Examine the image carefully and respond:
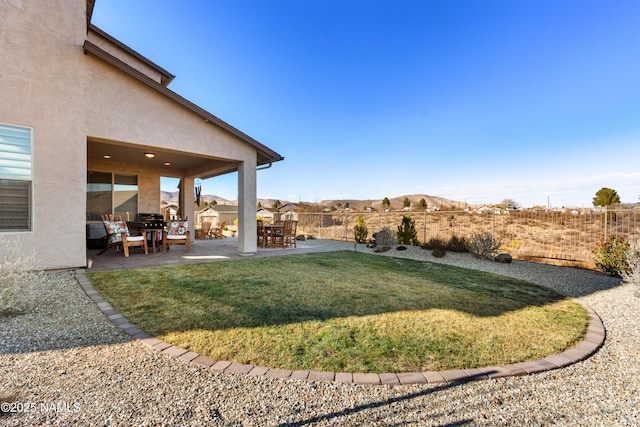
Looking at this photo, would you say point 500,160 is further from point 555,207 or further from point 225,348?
point 225,348

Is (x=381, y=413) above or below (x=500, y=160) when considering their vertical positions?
below

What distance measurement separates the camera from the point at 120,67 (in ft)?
20.6

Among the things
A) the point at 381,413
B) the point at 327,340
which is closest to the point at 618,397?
the point at 381,413

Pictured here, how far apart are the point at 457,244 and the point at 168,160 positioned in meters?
11.5

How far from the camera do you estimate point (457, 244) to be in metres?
11.1

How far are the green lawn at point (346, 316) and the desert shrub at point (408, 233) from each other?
5990mm

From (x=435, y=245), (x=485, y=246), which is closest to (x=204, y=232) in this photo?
(x=435, y=245)

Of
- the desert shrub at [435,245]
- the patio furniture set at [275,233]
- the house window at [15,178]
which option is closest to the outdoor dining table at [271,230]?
the patio furniture set at [275,233]

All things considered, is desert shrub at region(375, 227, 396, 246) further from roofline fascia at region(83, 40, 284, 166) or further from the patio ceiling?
the patio ceiling

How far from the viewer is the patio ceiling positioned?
8.20m

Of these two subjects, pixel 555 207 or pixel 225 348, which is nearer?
pixel 225 348

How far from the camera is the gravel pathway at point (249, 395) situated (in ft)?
6.15

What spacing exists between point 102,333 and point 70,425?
1.61 metres

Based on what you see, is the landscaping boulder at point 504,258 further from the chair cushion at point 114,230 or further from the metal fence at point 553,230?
the chair cushion at point 114,230
